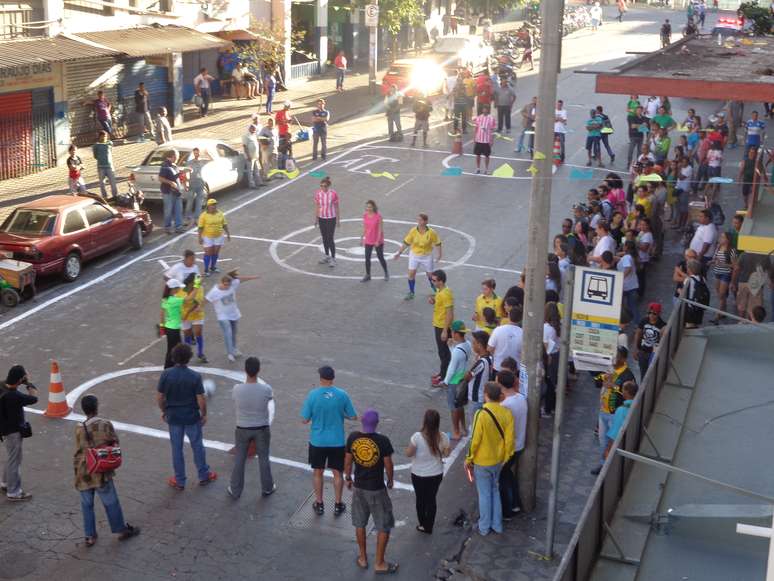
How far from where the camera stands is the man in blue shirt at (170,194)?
22672 mm

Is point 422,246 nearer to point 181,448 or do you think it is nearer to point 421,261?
point 421,261

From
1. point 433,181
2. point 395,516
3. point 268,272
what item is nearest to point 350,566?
point 395,516

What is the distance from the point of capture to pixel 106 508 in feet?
35.4

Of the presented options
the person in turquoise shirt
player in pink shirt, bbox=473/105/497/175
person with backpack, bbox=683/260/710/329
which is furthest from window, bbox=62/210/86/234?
the person in turquoise shirt

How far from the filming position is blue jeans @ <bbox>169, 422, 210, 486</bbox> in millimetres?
11820

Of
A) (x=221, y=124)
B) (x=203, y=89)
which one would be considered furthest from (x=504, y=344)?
(x=203, y=89)

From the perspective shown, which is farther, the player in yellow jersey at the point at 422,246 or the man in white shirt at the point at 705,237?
the man in white shirt at the point at 705,237

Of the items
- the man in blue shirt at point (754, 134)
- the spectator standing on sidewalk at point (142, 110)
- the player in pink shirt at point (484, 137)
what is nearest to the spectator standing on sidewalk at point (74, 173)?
the spectator standing on sidewalk at point (142, 110)

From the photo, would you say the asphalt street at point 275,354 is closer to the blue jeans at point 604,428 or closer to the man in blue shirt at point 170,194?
the man in blue shirt at point 170,194

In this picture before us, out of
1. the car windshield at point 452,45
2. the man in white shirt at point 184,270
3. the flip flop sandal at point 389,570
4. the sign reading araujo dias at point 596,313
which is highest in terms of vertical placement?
the car windshield at point 452,45

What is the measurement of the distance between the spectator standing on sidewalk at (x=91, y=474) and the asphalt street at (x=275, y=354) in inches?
14.0

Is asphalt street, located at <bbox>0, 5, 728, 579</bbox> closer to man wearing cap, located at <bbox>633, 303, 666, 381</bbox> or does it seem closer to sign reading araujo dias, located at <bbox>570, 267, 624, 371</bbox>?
sign reading araujo dias, located at <bbox>570, 267, 624, 371</bbox>

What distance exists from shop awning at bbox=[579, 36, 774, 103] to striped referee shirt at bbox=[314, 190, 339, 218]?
5.64 meters

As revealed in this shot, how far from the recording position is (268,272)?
20.2 metres
